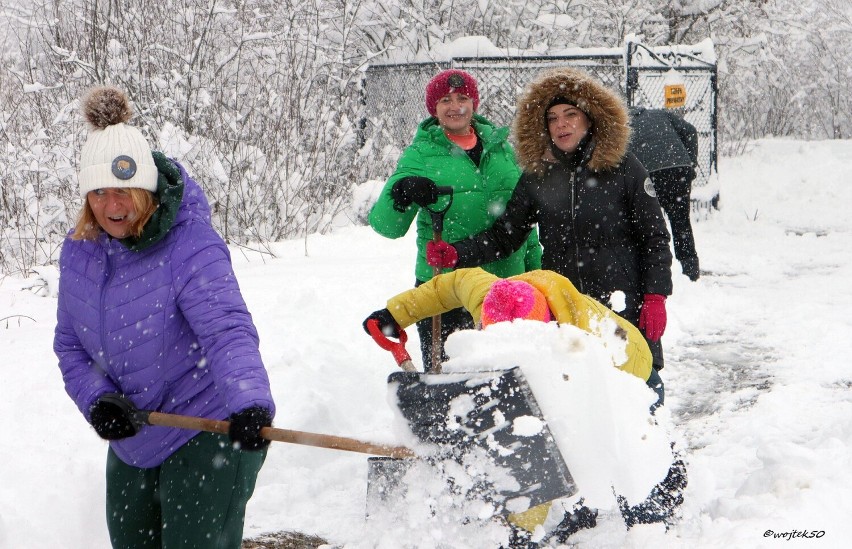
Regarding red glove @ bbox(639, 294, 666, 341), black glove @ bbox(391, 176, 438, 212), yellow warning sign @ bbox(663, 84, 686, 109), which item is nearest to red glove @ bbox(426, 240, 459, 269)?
black glove @ bbox(391, 176, 438, 212)

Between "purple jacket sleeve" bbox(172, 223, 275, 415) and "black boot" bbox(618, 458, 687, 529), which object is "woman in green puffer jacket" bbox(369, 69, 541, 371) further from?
"purple jacket sleeve" bbox(172, 223, 275, 415)

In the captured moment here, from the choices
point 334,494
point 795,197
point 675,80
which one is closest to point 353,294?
point 334,494

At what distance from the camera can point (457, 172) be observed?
12.6 feet

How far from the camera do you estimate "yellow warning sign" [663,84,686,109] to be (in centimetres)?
1227

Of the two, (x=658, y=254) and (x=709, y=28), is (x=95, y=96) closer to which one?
(x=658, y=254)

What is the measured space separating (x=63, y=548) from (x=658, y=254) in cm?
265

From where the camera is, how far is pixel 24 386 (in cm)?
423

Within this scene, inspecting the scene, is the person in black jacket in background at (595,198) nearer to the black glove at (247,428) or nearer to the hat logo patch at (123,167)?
the black glove at (247,428)


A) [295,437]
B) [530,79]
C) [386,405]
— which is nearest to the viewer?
[295,437]

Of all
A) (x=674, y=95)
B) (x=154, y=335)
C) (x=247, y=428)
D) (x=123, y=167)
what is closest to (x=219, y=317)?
(x=154, y=335)

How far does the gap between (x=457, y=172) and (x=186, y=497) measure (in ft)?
6.58

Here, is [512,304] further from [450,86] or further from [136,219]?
[450,86]

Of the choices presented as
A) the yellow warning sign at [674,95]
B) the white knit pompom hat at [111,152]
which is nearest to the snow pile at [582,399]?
the white knit pompom hat at [111,152]

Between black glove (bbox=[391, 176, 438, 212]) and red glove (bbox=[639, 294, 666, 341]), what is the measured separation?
→ 999 millimetres
